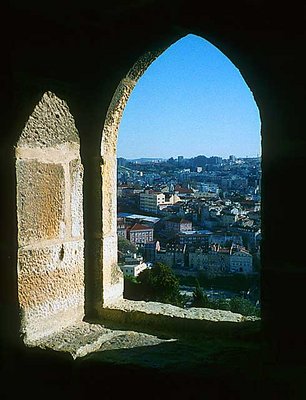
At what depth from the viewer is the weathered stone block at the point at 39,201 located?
230cm

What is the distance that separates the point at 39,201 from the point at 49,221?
0.37 ft

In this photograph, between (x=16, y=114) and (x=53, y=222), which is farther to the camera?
(x=53, y=222)

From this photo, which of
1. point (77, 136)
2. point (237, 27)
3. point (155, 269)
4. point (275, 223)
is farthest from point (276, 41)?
point (155, 269)

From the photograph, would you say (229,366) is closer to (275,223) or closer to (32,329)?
(275,223)

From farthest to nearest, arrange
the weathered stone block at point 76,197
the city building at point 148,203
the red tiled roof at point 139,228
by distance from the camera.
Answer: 1. the city building at point 148,203
2. the red tiled roof at point 139,228
3. the weathered stone block at point 76,197

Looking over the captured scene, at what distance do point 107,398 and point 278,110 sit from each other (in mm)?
1342

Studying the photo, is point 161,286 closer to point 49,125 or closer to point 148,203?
point 49,125

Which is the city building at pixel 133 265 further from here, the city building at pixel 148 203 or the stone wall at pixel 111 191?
the city building at pixel 148 203

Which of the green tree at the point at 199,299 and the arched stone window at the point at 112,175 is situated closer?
the arched stone window at the point at 112,175

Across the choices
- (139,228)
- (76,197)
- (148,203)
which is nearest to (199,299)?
(76,197)

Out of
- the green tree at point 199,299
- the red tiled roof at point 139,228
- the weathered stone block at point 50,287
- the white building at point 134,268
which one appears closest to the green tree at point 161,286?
the green tree at point 199,299

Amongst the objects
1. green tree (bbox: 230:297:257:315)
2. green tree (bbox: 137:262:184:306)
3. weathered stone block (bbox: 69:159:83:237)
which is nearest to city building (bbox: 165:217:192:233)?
green tree (bbox: 137:262:184:306)

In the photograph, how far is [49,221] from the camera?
2426 mm

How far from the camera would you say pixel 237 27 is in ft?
6.49
